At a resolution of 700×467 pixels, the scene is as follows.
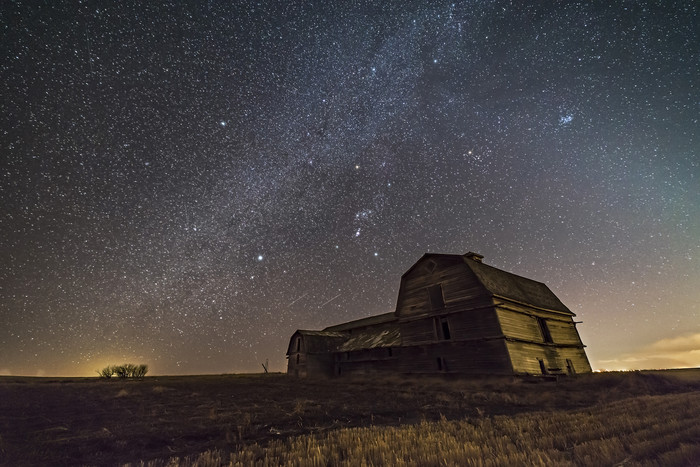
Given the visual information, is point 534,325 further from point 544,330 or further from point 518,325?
point 518,325

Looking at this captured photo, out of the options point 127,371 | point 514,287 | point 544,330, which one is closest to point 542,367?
point 544,330

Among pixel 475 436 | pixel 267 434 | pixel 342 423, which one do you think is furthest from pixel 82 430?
pixel 475 436

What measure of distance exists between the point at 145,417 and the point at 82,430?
6.45 ft

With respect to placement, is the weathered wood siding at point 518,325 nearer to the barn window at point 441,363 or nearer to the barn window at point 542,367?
the barn window at point 542,367

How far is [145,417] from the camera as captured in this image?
34.2 ft

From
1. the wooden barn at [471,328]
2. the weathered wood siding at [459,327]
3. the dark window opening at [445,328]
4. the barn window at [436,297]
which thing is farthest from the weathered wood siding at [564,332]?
the barn window at [436,297]

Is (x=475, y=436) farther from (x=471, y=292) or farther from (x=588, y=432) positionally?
(x=471, y=292)

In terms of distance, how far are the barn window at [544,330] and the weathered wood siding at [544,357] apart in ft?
2.24

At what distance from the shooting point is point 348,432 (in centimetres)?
697

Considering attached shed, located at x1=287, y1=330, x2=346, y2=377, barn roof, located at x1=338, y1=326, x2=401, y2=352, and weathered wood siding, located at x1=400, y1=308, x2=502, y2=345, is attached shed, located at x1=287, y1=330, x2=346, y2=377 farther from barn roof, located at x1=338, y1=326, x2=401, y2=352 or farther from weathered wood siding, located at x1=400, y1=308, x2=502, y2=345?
weathered wood siding, located at x1=400, y1=308, x2=502, y2=345

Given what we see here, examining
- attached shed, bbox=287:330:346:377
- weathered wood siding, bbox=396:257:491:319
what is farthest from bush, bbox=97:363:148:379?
weathered wood siding, bbox=396:257:491:319

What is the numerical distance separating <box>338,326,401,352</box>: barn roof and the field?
15.2 meters

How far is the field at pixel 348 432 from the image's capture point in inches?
175

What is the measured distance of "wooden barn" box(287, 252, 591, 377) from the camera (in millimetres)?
21672
